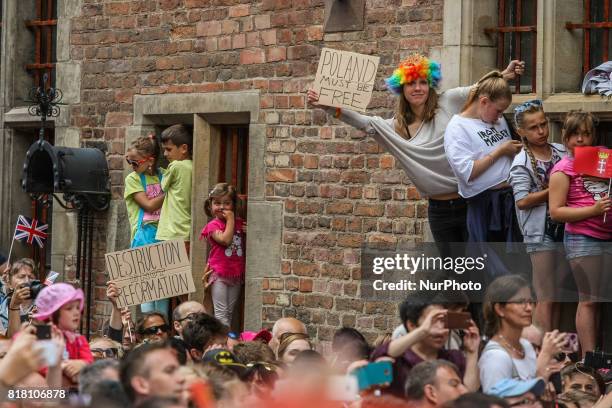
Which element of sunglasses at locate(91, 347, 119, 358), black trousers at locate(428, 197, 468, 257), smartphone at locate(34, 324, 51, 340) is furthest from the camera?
black trousers at locate(428, 197, 468, 257)

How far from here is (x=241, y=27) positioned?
592 inches

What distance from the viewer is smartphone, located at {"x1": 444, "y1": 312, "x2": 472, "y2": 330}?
28.7 feet

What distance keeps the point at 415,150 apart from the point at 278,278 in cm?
316

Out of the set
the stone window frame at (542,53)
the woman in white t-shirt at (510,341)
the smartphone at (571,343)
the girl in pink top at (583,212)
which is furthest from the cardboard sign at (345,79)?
the woman in white t-shirt at (510,341)

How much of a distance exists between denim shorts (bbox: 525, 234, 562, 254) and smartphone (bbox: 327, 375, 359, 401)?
13.7ft

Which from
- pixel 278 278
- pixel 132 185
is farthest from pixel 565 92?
pixel 132 185

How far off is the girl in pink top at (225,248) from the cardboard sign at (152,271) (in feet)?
3.04

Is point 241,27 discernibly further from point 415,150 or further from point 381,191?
point 415,150

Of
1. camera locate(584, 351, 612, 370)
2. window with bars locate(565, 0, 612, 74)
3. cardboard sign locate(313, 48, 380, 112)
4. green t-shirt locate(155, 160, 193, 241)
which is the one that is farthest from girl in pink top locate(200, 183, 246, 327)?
camera locate(584, 351, 612, 370)

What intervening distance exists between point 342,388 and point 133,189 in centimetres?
876

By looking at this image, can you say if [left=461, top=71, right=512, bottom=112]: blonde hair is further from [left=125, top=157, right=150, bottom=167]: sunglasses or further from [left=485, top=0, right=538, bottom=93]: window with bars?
[left=125, top=157, right=150, bottom=167]: sunglasses

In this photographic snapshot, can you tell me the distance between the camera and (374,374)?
7977 millimetres

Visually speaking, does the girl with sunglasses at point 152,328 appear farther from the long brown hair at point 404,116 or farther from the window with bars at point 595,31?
the window with bars at point 595,31

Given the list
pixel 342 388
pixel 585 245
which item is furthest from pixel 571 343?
pixel 342 388
